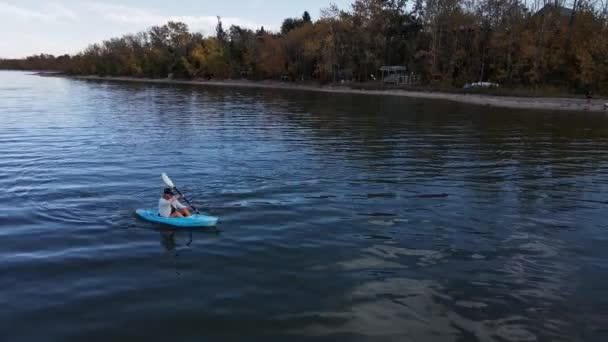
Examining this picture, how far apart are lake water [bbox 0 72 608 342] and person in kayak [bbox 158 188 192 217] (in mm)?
774

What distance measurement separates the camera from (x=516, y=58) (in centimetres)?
7862

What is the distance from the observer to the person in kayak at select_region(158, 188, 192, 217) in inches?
569

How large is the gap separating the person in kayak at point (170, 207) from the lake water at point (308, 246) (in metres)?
0.77

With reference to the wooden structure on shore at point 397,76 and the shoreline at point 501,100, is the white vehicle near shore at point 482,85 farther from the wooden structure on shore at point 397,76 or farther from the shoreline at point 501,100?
the wooden structure on shore at point 397,76

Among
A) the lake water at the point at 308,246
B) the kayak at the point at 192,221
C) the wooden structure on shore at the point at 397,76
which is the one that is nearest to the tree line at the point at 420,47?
the wooden structure on shore at the point at 397,76

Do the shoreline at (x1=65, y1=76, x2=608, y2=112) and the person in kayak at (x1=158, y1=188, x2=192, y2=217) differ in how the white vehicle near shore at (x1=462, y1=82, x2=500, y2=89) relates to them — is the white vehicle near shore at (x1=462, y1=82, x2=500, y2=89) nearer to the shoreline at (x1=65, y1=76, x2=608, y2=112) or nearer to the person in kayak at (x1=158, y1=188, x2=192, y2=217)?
the shoreline at (x1=65, y1=76, x2=608, y2=112)

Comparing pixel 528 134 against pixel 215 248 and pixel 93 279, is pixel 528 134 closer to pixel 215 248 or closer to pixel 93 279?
pixel 215 248

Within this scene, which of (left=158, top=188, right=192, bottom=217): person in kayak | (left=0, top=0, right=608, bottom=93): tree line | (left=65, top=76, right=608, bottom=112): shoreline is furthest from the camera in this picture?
(left=0, top=0, right=608, bottom=93): tree line

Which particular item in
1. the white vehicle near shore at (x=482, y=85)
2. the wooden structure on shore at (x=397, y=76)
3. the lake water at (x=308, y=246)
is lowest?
the lake water at (x=308, y=246)

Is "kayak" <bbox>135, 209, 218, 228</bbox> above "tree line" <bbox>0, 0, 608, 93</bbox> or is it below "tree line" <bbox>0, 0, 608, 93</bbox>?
below

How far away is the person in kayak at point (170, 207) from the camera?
14.5 m

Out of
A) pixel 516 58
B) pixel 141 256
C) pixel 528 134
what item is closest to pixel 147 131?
pixel 141 256

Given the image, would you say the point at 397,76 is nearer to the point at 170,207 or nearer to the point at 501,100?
the point at 501,100

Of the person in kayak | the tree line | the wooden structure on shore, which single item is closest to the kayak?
the person in kayak
